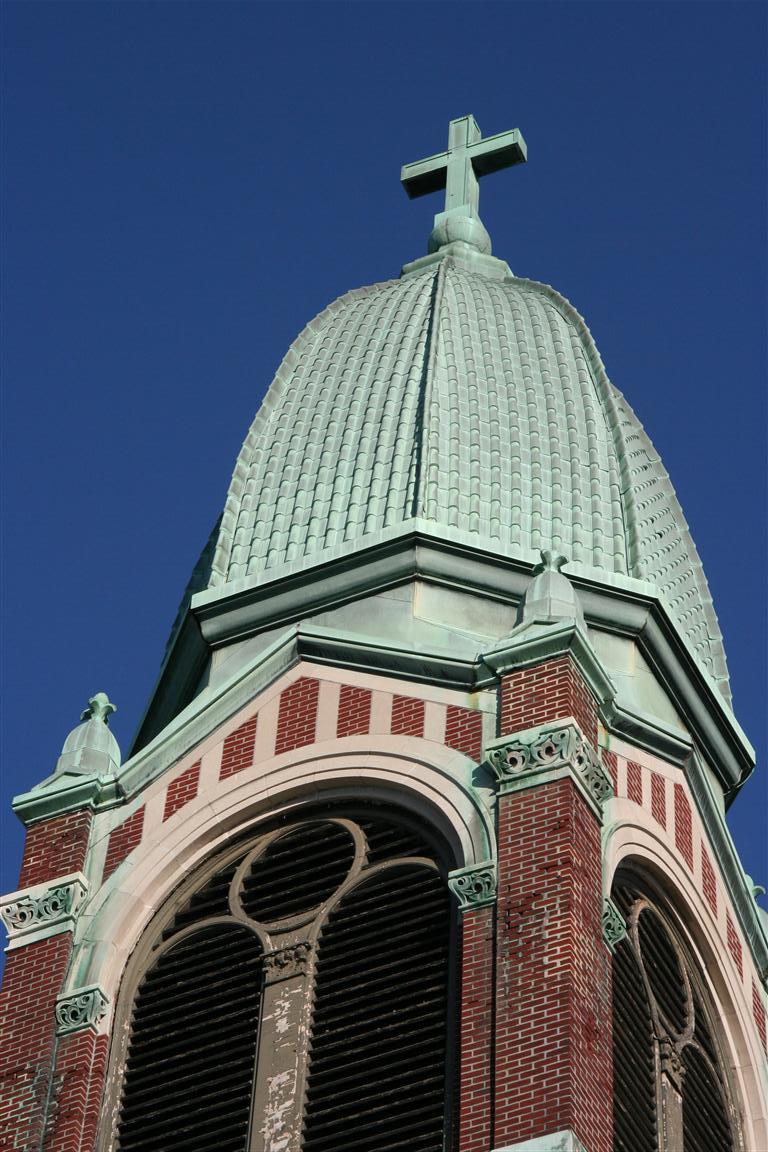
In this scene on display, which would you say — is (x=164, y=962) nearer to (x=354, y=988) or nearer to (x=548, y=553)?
(x=354, y=988)

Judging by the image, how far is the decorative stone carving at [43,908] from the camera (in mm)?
34938

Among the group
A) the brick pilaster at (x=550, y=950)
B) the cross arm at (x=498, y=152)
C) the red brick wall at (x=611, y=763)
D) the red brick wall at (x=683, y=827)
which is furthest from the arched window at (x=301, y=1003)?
the cross arm at (x=498, y=152)

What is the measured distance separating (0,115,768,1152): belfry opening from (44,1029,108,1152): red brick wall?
3 cm

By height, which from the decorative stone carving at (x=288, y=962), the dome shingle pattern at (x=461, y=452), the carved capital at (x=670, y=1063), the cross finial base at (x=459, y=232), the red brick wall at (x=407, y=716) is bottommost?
the carved capital at (x=670, y=1063)

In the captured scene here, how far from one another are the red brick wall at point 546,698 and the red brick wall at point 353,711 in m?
1.65

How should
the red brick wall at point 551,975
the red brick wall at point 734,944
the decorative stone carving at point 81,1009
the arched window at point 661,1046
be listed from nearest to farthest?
the red brick wall at point 551,975 → the arched window at point 661,1046 → the decorative stone carving at point 81,1009 → the red brick wall at point 734,944

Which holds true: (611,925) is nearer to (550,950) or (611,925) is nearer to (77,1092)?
(550,950)

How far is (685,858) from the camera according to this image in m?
36.2

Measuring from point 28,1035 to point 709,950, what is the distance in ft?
23.5

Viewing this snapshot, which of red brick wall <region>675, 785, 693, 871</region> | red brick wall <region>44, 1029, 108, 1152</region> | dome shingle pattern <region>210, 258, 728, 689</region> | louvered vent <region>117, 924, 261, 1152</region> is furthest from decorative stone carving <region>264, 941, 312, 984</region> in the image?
dome shingle pattern <region>210, 258, 728, 689</region>

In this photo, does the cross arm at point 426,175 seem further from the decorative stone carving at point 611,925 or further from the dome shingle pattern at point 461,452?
the decorative stone carving at point 611,925

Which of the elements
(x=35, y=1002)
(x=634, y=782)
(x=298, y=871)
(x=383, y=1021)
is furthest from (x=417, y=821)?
(x=35, y=1002)

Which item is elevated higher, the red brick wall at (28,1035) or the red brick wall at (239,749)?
the red brick wall at (239,749)

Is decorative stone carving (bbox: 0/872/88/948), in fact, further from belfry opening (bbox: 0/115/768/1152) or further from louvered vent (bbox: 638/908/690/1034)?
louvered vent (bbox: 638/908/690/1034)
